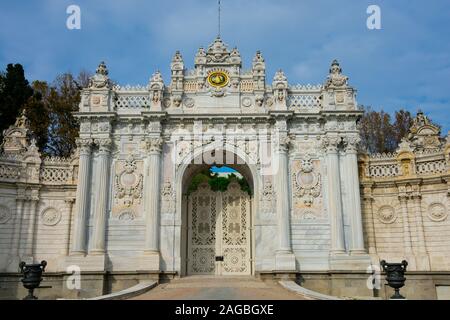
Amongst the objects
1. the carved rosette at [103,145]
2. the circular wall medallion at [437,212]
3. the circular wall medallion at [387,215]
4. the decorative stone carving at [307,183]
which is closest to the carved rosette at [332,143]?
the decorative stone carving at [307,183]

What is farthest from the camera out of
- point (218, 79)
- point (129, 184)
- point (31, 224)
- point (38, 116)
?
point (38, 116)

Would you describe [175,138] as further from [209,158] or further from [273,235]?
[273,235]

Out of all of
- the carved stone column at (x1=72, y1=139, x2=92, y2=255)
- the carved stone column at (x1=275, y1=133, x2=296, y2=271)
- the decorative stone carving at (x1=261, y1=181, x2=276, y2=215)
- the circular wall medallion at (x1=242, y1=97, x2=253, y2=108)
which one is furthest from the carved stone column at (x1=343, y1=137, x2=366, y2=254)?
the carved stone column at (x1=72, y1=139, x2=92, y2=255)

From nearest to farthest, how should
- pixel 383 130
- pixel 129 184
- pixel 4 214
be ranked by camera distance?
pixel 129 184, pixel 4 214, pixel 383 130

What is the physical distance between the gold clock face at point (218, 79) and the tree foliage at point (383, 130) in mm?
15345

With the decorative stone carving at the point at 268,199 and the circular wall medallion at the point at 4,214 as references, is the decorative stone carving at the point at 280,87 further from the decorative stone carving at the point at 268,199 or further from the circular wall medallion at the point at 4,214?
the circular wall medallion at the point at 4,214

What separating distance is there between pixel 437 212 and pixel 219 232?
31.8ft

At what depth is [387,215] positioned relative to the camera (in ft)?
65.7

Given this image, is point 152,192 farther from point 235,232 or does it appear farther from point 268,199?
point 268,199

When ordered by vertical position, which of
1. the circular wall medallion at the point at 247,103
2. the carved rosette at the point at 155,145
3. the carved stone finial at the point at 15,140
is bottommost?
the carved rosette at the point at 155,145

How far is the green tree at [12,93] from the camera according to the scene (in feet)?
86.3

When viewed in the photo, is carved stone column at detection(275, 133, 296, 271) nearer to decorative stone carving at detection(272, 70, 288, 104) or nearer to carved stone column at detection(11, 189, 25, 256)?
decorative stone carving at detection(272, 70, 288, 104)

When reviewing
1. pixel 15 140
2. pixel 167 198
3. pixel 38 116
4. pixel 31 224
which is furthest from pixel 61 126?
pixel 167 198
